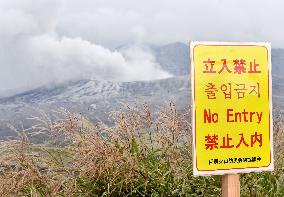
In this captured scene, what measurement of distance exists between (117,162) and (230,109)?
153 centimetres

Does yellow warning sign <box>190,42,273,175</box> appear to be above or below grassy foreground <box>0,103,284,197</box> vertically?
above

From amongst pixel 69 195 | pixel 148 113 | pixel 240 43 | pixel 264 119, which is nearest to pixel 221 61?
pixel 240 43

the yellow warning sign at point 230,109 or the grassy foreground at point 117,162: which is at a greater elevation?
the yellow warning sign at point 230,109

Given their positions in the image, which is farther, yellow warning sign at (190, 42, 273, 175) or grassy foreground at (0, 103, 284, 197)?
grassy foreground at (0, 103, 284, 197)

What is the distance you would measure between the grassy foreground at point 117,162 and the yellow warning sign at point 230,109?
1114mm

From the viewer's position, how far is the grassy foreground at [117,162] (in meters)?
6.09

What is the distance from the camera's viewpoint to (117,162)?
6.12 meters

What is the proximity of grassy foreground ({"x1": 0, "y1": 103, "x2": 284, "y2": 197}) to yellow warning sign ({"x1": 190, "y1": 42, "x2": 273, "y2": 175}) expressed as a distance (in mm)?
1114

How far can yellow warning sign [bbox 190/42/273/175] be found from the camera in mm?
4961

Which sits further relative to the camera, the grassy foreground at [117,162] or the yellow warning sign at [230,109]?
the grassy foreground at [117,162]

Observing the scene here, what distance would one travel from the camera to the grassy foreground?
6.09 meters

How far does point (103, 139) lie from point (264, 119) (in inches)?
71.4

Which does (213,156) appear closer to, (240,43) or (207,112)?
(207,112)

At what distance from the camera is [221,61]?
5121mm
